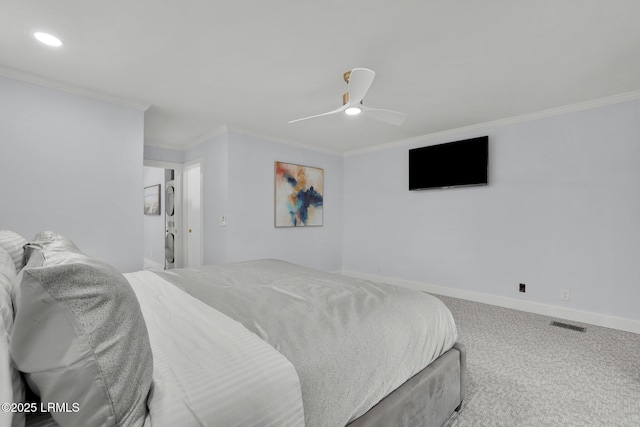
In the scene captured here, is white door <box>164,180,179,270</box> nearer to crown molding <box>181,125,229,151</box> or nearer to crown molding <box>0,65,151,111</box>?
crown molding <box>181,125,229,151</box>

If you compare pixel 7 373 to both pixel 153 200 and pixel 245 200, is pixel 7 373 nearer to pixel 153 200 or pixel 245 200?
pixel 245 200

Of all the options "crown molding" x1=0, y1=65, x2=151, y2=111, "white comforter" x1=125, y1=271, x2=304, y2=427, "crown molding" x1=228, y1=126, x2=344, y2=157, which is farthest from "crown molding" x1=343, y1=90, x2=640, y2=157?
"white comforter" x1=125, y1=271, x2=304, y2=427

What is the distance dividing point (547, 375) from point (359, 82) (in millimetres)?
2577

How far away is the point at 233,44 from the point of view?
84.2 inches

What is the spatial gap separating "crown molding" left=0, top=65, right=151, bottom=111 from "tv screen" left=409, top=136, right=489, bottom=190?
3708 millimetres

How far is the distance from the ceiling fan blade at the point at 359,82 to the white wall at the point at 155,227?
17.2ft

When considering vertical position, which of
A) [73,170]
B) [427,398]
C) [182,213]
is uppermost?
[73,170]

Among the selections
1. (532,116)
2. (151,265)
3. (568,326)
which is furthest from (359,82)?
(151,265)

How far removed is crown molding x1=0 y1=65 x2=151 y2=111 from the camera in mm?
2514

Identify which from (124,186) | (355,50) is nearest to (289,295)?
(355,50)

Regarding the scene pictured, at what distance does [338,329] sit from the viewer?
127 cm

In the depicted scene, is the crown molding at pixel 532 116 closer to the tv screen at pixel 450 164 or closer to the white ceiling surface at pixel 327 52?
the white ceiling surface at pixel 327 52

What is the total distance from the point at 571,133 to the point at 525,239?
4.30 ft

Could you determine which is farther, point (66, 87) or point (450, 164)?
point (450, 164)
